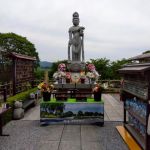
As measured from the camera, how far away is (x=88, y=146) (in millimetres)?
6918

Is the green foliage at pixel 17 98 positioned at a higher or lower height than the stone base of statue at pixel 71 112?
higher

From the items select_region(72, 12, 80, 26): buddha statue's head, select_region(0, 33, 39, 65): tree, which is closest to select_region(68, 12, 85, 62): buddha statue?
select_region(72, 12, 80, 26): buddha statue's head

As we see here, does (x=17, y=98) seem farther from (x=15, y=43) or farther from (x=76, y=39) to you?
(x=15, y=43)

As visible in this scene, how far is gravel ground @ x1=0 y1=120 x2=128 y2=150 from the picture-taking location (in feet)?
22.7

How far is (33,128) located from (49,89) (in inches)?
57.1

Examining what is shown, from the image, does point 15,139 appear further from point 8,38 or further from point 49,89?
point 8,38

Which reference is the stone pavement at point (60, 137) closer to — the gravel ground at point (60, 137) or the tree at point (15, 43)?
the gravel ground at point (60, 137)

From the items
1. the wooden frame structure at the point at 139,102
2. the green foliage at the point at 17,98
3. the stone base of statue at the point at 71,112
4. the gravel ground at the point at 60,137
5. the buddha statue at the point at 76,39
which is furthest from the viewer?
the buddha statue at the point at 76,39

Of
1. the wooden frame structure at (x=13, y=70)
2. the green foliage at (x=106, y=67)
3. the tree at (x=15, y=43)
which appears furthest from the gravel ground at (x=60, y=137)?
the tree at (x=15, y=43)

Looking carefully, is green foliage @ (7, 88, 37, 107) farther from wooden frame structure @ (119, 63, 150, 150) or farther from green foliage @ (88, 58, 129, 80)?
green foliage @ (88, 58, 129, 80)

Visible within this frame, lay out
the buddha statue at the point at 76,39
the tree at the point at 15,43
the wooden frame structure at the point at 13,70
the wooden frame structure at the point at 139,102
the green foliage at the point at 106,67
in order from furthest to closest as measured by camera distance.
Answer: the tree at the point at 15,43 < the green foliage at the point at 106,67 < the buddha statue at the point at 76,39 < the wooden frame structure at the point at 13,70 < the wooden frame structure at the point at 139,102

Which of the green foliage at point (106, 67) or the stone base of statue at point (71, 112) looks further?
the green foliage at point (106, 67)

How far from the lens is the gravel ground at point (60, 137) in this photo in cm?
691

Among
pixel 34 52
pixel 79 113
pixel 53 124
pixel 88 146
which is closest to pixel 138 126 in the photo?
pixel 88 146
